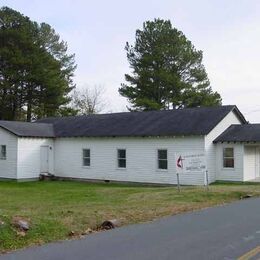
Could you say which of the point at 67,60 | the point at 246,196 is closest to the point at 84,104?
the point at 67,60

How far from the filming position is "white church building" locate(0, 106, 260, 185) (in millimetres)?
30391

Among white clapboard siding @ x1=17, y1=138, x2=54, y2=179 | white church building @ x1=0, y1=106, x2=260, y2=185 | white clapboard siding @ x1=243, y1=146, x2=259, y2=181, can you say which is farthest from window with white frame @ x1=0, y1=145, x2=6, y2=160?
white clapboard siding @ x1=243, y1=146, x2=259, y2=181

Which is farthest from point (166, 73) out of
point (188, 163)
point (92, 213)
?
point (92, 213)

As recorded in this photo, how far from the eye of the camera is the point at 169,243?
396 inches

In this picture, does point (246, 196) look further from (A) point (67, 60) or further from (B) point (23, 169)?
(A) point (67, 60)

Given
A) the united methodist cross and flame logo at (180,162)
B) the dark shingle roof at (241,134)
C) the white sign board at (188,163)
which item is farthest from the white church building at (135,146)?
the united methodist cross and flame logo at (180,162)

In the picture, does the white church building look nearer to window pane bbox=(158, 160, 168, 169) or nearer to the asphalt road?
window pane bbox=(158, 160, 168, 169)

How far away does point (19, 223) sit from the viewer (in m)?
10.9

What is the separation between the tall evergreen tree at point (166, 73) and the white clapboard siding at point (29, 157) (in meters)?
22.0

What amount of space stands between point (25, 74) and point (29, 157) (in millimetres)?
21679

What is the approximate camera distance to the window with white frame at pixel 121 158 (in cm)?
3347

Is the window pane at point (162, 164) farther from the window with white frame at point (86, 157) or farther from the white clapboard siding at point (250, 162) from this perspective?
the window with white frame at point (86, 157)

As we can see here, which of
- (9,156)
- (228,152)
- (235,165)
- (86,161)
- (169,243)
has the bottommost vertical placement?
(169,243)

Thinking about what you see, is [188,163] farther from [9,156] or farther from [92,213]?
[9,156]
